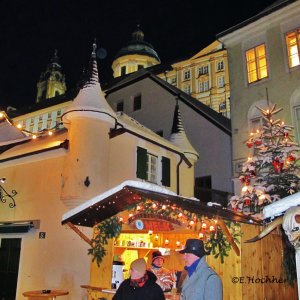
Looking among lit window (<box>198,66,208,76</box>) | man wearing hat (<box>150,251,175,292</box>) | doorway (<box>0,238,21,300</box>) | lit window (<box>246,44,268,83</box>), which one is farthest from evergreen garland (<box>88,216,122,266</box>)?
lit window (<box>198,66,208,76</box>)

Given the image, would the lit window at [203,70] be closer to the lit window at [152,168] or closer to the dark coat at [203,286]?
the lit window at [152,168]

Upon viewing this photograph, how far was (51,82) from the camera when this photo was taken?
270 ft

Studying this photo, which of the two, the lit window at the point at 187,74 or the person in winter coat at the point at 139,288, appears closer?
the person in winter coat at the point at 139,288

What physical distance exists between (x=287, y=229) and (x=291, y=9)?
13674 millimetres

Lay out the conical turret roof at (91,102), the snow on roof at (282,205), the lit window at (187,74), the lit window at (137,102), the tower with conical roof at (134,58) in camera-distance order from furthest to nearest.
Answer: the tower with conical roof at (134,58)
the lit window at (187,74)
the lit window at (137,102)
the conical turret roof at (91,102)
the snow on roof at (282,205)

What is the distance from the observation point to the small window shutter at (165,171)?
17178 mm

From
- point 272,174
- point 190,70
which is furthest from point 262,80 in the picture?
point 190,70

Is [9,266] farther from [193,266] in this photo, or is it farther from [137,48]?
[137,48]

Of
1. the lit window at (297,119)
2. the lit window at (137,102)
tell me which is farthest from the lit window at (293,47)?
the lit window at (137,102)

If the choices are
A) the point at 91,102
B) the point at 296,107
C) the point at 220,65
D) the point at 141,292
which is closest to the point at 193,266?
the point at 141,292

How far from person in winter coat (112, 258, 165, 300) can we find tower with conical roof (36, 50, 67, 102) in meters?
79.9

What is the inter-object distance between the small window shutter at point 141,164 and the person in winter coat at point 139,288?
33.5ft

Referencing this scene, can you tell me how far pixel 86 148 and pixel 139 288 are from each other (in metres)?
8.98

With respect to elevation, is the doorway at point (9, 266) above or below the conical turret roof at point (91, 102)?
below
